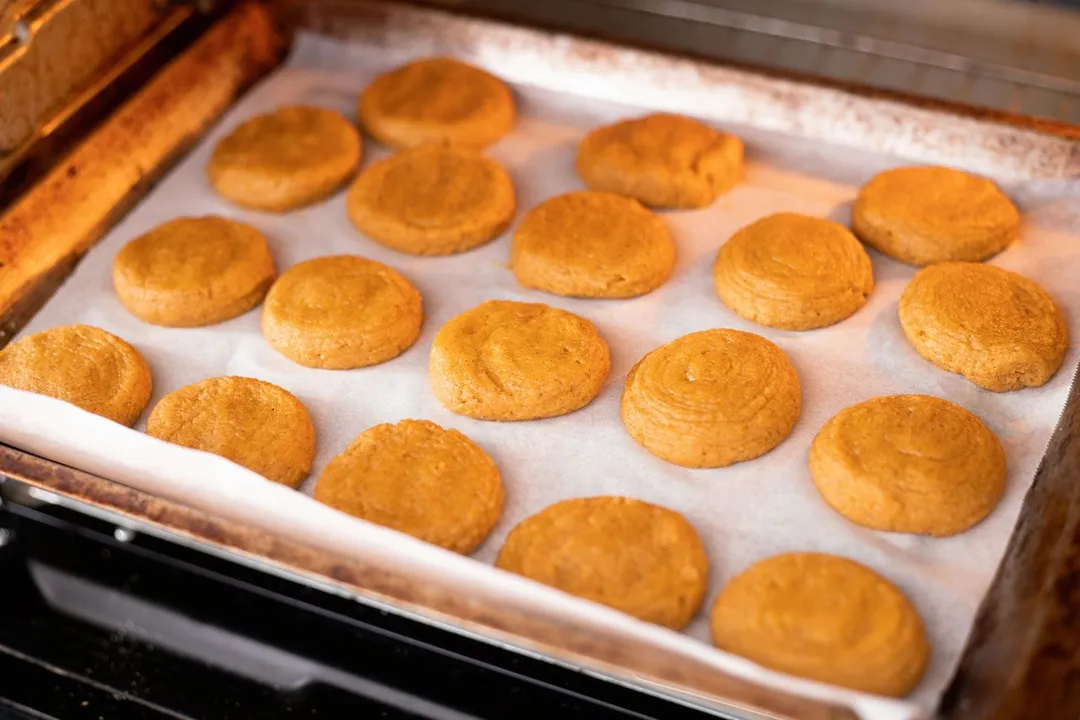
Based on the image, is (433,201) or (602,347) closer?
(602,347)

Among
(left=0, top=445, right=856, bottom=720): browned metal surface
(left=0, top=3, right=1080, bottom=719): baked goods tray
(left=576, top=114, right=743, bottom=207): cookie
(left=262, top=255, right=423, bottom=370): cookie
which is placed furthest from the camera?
(left=576, top=114, right=743, bottom=207): cookie

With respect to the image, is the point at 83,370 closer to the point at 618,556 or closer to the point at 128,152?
the point at 128,152

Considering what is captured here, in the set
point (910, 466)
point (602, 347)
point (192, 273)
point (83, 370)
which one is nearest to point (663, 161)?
point (602, 347)

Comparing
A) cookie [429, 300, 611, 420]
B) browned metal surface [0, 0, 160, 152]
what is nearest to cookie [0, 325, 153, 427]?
browned metal surface [0, 0, 160, 152]

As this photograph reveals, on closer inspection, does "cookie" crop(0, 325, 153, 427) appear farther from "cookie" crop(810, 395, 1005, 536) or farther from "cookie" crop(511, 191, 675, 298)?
"cookie" crop(810, 395, 1005, 536)

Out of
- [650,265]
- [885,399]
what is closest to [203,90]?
[650,265]

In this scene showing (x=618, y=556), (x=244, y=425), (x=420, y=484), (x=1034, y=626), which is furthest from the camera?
(x=244, y=425)

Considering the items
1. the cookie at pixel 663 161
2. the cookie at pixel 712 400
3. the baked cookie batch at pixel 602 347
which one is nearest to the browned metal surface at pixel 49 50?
the baked cookie batch at pixel 602 347
